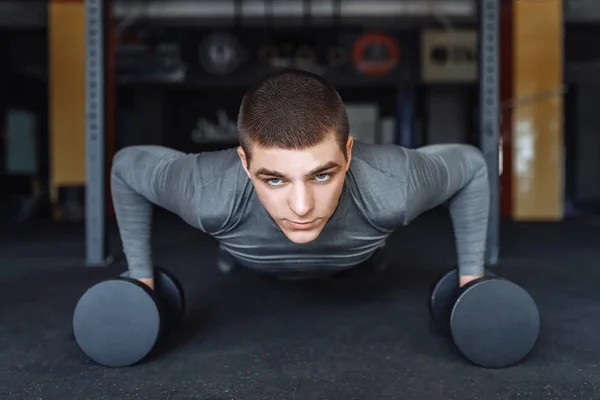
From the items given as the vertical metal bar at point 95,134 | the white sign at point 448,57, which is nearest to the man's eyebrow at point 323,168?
the vertical metal bar at point 95,134

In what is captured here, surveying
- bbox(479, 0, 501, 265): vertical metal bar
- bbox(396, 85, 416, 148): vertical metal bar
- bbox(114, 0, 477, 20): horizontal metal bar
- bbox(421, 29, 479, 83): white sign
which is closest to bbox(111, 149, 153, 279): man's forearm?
bbox(479, 0, 501, 265): vertical metal bar

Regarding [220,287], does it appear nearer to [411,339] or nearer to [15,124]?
[411,339]

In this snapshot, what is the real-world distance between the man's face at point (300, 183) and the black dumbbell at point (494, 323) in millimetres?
318

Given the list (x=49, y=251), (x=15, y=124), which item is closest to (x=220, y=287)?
(x=49, y=251)

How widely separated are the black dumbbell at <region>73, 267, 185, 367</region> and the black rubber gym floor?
1.2 inches

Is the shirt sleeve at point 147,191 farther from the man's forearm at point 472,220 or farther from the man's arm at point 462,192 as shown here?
the man's forearm at point 472,220

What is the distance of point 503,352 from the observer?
980mm

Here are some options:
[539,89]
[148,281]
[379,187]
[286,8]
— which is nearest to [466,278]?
[379,187]

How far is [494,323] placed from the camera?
3.20ft

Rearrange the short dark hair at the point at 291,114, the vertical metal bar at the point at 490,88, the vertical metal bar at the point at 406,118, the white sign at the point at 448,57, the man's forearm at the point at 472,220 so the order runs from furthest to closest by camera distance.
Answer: the vertical metal bar at the point at 406,118, the white sign at the point at 448,57, the vertical metal bar at the point at 490,88, the man's forearm at the point at 472,220, the short dark hair at the point at 291,114

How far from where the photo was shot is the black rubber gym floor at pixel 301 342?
90 cm

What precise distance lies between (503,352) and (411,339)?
22 centimetres

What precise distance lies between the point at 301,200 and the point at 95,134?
53.7 inches

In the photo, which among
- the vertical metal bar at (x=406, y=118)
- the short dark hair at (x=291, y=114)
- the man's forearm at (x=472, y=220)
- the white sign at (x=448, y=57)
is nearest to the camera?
the short dark hair at (x=291, y=114)
